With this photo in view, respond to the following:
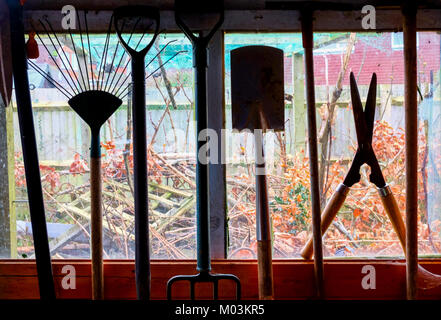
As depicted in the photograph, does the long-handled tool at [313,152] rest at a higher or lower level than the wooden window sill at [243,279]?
higher

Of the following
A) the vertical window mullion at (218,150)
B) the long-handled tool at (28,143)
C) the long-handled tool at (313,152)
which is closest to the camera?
the long-handled tool at (28,143)

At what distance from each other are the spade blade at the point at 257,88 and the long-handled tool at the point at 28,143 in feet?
2.09

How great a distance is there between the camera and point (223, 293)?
139cm

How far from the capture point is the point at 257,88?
4.37ft

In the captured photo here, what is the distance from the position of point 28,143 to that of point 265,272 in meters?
0.83

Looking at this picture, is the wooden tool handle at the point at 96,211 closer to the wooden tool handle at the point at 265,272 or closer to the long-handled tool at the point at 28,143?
the long-handled tool at the point at 28,143

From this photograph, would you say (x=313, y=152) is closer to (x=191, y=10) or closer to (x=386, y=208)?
(x=386, y=208)

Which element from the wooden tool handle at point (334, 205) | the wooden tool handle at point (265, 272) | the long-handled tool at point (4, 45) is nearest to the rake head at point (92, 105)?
the long-handled tool at point (4, 45)

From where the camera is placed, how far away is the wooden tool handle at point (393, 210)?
1.30 metres

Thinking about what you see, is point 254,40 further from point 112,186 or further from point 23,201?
point 23,201

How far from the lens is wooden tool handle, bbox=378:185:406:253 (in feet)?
4.25

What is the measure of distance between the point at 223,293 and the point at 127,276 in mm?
339

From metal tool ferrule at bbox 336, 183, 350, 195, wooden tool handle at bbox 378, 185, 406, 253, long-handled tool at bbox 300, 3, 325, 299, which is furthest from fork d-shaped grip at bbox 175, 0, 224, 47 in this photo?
wooden tool handle at bbox 378, 185, 406, 253

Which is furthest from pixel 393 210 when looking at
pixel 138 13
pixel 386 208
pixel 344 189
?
pixel 138 13
